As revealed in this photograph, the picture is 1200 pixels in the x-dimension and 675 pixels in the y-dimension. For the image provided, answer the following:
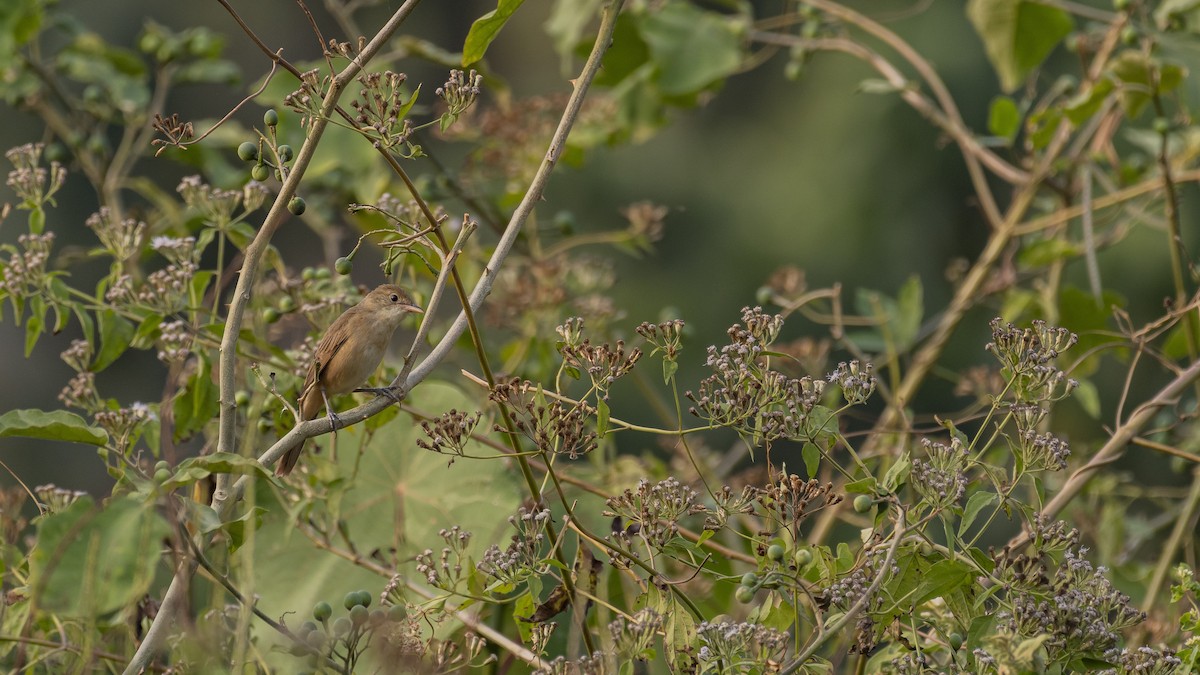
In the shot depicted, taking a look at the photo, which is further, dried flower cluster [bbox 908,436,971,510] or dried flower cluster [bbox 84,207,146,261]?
dried flower cluster [bbox 84,207,146,261]

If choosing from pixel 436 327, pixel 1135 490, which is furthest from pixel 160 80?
pixel 1135 490

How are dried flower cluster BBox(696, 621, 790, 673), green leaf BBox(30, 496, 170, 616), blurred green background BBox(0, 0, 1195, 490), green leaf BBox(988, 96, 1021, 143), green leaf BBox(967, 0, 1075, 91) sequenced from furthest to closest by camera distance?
blurred green background BBox(0, 0, 1195, 490) → green leaf BBox(967, 0, 1075, 91) → green leaf BBox(988, 96, 1021, 143) → dried flower cluster BBox(696, 621, 790, 673) → green leaf BBox(30, 496, 170, 616)

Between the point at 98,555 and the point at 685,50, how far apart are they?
332 cm

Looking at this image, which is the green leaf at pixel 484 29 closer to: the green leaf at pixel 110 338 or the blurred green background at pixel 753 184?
the green leaf at pixel 110 338

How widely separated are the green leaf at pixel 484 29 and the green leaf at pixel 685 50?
7.30 feet

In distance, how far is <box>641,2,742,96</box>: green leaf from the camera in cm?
445

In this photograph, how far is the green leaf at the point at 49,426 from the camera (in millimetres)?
1973

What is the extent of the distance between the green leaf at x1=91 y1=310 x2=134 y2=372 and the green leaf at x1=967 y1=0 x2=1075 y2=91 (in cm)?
292

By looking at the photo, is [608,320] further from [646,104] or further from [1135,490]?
[1135,490]

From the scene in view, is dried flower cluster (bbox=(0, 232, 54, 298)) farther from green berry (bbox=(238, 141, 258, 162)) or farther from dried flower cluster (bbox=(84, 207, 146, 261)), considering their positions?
green berry (bbox=(238, 141, 258, 162))

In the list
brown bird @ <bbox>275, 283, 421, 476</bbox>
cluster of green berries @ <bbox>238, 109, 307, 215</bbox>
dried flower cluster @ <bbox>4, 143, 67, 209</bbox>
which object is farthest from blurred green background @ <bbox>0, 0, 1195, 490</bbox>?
cluster of green berries @ <bbox>238, 109, 307, 215</bbox>

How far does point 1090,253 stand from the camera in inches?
145

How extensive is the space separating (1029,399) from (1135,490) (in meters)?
2.53

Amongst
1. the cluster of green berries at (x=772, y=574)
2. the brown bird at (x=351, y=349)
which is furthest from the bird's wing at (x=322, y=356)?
the cluster of green berries at (x=772, y=574)
